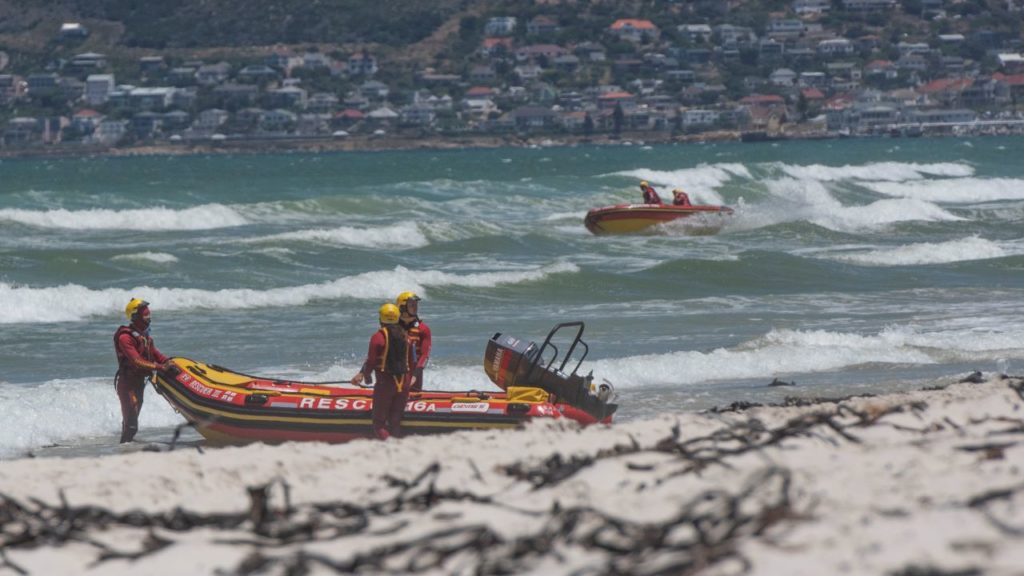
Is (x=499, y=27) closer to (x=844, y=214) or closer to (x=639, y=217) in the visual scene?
(x=844, y=214)

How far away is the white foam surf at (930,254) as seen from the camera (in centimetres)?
2577

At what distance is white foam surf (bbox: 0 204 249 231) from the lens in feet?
122

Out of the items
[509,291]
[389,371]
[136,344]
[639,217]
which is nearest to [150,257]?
[509,291]

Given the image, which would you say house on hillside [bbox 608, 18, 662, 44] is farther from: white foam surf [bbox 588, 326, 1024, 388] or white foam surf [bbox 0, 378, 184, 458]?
white foam surf [bbox 0, 378, 184, 458]

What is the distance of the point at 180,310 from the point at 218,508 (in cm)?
1306

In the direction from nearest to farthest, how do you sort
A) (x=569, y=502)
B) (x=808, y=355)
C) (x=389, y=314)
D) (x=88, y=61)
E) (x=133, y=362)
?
(x=569, y=502)
(x=389, y=314)
(x=133, y=362)
(x=808, y=355)
(x=88, y=61)

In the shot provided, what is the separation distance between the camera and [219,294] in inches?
821

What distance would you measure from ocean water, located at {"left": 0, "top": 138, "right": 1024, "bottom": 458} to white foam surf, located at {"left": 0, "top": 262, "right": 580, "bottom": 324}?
0.04 m

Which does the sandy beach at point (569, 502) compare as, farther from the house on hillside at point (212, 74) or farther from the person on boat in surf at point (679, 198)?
the house on hillside at point (212, 74)

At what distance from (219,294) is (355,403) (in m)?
10.4

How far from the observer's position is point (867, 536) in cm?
560

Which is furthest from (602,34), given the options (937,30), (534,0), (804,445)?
(804,445)

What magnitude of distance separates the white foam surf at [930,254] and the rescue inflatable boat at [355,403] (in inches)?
602

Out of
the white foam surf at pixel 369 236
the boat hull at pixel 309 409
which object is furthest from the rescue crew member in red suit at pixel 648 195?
the boat hull at pixel 309 409
